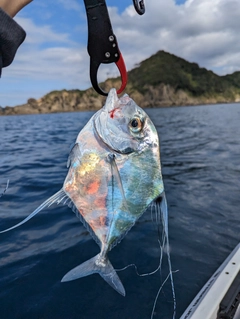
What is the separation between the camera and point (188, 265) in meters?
5.25

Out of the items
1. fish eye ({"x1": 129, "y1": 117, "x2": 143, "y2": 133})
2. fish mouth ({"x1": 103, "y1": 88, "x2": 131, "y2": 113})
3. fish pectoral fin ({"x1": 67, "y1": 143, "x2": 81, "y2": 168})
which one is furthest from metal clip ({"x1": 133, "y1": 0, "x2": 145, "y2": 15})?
fish pectoral fin ({"x1": 67, "y1": 143, "x2": 81, "y2": 168})

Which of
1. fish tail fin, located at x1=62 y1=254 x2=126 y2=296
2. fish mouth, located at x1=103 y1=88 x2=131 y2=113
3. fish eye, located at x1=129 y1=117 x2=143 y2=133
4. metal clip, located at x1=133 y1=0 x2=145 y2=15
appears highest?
metal clip, located at x1=133 y1=0 x2=145 y2=15

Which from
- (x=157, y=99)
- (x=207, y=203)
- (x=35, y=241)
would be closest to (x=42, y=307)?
(x=35, y=241)

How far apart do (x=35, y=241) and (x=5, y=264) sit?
0.83 metres

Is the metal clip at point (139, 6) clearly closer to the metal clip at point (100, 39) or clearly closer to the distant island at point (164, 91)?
the metal clip at point (100, 39)

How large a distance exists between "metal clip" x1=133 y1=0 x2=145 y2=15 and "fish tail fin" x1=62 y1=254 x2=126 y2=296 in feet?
6.10

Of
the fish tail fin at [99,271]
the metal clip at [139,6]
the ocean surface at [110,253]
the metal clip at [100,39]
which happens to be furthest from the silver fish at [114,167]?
the ocean surface at [110,253]

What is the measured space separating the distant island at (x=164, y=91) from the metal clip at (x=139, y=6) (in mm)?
113140

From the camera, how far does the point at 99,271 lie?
78.5 inches

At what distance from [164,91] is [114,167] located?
489 feet

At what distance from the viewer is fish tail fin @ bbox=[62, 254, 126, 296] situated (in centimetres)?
196

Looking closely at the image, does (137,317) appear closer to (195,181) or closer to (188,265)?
(188,265)

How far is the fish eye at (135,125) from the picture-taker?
1990 mm

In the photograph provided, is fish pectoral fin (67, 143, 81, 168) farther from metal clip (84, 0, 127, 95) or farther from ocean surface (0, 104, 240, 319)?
ocean surface (0, 104, 240, 319)
